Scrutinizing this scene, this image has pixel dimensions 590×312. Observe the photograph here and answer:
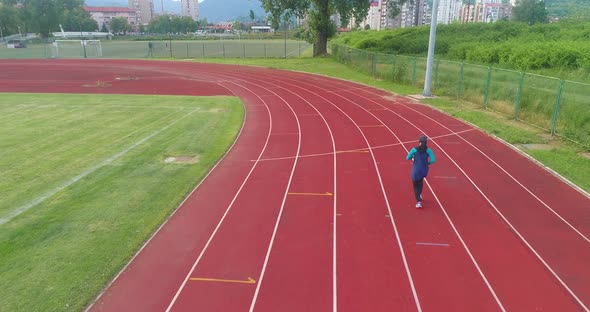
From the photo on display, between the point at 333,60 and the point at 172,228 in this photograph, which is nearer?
the point at 172,228

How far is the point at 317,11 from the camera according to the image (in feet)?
145

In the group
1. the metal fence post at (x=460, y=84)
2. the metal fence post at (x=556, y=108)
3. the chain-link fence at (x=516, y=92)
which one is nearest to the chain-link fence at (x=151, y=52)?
the chain-link fence at (x=516, y=92)

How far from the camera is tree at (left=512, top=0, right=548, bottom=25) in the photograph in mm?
90688

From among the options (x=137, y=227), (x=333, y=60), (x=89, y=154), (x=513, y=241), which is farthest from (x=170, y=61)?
(x=513, y=241)

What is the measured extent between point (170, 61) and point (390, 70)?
26911 millimetres

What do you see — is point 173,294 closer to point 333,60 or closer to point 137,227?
point 137,227

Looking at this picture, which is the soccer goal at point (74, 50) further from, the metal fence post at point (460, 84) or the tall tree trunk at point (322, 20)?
the metal fence post at point (460, 84)

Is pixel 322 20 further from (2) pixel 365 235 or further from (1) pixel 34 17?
(1) pixel 34 17

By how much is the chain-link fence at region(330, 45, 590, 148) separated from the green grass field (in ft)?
37.2

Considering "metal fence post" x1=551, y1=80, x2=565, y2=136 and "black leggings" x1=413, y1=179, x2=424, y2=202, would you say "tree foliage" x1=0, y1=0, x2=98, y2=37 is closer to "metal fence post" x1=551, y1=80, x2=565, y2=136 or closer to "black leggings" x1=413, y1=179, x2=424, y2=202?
"metal fence post" x1=551, y1=80, x2=565, y2=136

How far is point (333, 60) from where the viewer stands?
146 feet

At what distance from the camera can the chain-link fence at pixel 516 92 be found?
47.6ft

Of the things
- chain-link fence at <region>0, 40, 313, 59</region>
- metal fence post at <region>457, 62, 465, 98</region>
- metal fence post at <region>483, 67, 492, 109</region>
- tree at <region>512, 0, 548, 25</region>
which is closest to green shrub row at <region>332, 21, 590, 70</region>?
metal fence post at <region>457, 62, 465, 98</region>

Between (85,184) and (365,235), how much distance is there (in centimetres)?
723
